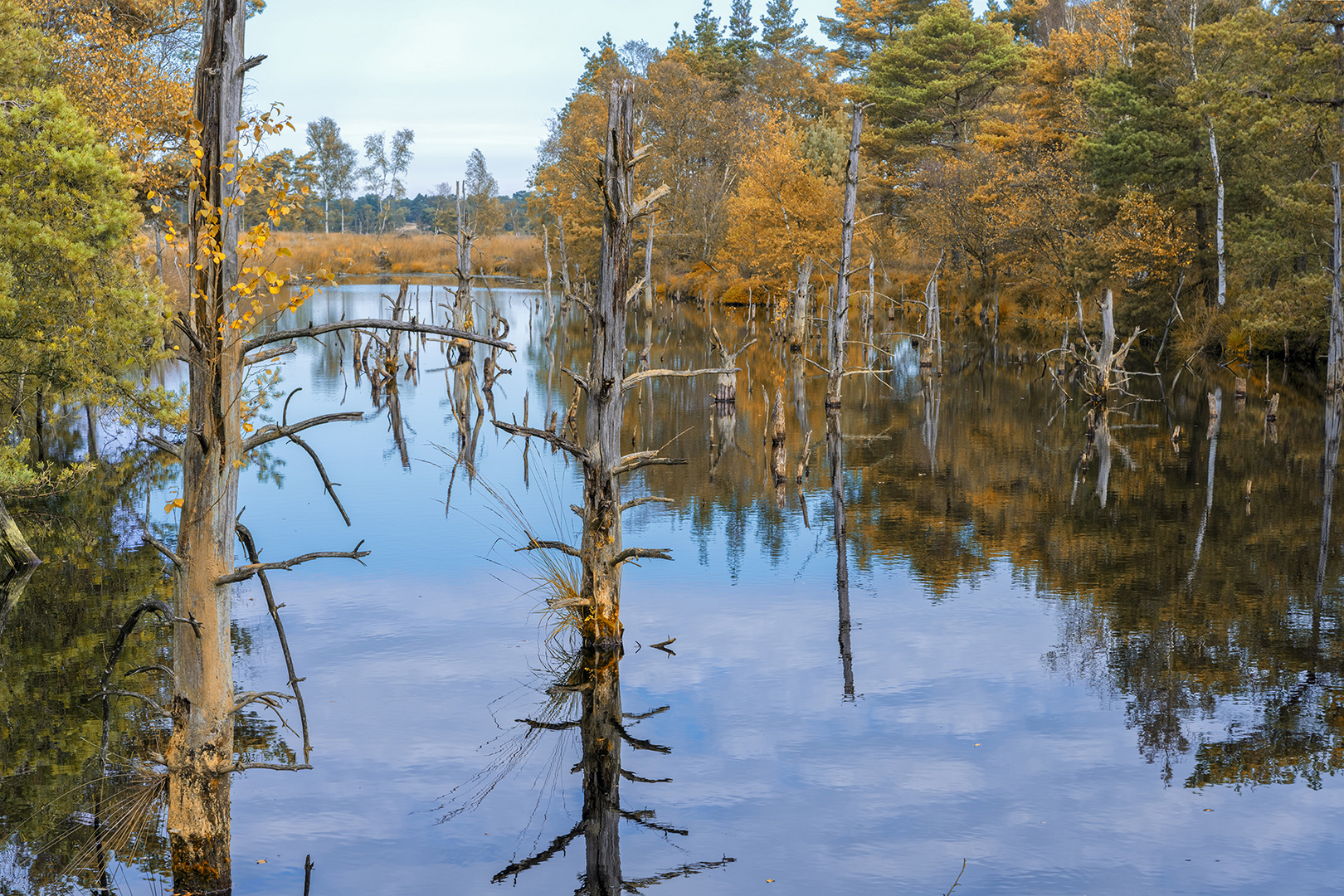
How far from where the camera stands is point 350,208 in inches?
4904

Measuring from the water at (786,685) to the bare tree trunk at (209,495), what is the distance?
132cm

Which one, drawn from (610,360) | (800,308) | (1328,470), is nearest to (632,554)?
(610,360)

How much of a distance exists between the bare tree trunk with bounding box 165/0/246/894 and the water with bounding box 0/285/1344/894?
4.33 ft

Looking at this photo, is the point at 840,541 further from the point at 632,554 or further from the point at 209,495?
the point at 209,495

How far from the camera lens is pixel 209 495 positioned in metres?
6.57

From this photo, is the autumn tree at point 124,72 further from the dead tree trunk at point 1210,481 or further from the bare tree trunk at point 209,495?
the dead tree trunk at point 1210,481

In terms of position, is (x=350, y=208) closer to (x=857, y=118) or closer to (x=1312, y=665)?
(x=857, y=118)

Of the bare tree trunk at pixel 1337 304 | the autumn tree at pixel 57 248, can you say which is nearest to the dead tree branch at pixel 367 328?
the autumn tree at pixel 57 248

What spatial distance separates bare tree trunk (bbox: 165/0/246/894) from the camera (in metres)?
6.38

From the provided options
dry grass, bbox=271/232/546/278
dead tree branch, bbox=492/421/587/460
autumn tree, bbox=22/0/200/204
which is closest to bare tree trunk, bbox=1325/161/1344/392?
dead tree branch, bbox=492/421/587/460

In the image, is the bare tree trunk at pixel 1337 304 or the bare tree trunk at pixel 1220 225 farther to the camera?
the bare tree trunk at pixel 1220 225

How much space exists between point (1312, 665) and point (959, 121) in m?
51.1

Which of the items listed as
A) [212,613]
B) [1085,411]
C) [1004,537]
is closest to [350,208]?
[1085,411]

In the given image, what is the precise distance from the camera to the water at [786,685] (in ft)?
27.4
